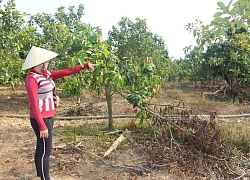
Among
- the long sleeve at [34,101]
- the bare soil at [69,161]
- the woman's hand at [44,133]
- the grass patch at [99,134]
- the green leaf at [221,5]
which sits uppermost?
the green leaf at [221,5]

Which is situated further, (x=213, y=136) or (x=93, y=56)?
(x=93, y=56)

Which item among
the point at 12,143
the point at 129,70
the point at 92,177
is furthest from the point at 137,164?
the point at 12,143

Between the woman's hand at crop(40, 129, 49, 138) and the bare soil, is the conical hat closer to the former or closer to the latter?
the woman's hand at crop(40, 129, 49, 138)

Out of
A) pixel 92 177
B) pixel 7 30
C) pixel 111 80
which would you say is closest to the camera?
pixel 92 177

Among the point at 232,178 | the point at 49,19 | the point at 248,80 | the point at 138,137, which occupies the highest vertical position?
the point at 49,19

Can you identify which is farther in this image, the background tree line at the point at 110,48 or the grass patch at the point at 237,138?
the grass patch at the point at 237,138

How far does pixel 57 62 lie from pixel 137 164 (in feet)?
9.00

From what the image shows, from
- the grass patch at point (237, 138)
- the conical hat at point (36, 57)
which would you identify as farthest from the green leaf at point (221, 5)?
the grass patch at point (237, 138)

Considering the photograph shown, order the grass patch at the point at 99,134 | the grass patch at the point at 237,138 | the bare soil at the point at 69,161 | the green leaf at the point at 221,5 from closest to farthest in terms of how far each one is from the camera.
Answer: the green leaf at the point at 221,5 < the bare soil at the point at 69,161 < the grass patch at the point at 237,138 < the grass patch at the point at 99,134

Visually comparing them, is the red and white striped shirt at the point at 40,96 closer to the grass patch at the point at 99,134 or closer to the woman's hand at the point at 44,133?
the woman's hand at the point at 44,133

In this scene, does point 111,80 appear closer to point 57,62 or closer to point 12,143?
point 57,62

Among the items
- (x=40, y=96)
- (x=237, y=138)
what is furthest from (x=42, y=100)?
(x=237, y=138)

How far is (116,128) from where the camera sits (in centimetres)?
568

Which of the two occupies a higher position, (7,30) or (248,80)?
(7,30)
